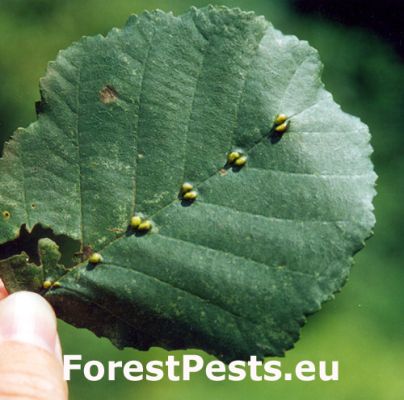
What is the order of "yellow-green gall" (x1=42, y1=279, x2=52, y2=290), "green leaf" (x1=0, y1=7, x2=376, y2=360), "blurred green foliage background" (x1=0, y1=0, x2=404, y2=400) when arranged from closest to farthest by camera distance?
"green leaf" (x1=0, y1=7, x2=376, y2=360)
"yellow-green gall" (x1=42, y1=279, x2=52, y2=290)
"blurred green foliage background" (x1=0, y1=0, x2=404, y2=400)

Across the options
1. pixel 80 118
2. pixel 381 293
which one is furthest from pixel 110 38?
pixel 381 293

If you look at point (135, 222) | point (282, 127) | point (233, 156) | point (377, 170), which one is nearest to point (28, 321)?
point (135, 222)

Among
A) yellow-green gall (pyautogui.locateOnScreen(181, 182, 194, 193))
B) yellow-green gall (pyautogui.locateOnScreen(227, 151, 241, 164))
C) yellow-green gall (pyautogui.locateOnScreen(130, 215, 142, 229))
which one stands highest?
yellow-green gall (pyautogui.locateOnScreen(227, 151, 241, 164))

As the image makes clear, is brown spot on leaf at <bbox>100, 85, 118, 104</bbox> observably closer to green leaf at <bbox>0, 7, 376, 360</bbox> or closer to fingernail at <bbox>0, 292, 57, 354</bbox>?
green leaf at <bbox>0, 7, 376, 360</bbox>

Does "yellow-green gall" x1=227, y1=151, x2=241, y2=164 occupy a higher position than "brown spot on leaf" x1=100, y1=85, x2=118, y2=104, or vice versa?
"brown spot on leaf" x1=100, y1=85, x2=118, y2=104

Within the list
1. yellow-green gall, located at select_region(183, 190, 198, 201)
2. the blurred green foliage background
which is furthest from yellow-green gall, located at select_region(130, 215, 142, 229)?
the blurred green foliage background

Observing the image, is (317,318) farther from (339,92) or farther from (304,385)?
(339,92)

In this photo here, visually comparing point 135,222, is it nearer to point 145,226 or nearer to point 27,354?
point 145,226
